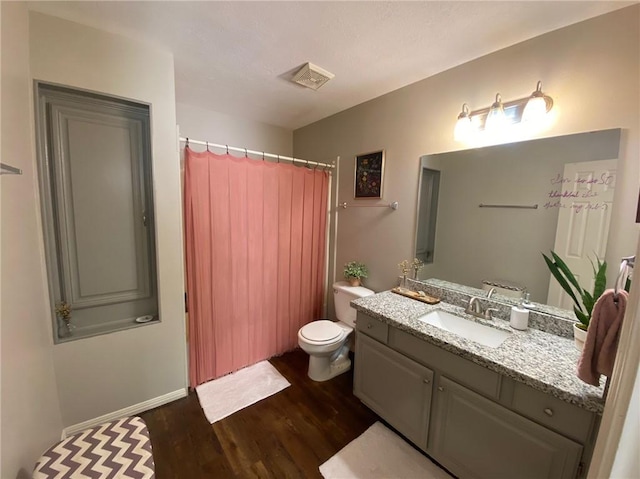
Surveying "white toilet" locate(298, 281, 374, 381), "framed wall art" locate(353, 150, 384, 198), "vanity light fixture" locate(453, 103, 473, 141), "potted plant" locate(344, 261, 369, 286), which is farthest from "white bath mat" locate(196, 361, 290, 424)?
"vanity light fixture" locate(453, 103, 473, 141)

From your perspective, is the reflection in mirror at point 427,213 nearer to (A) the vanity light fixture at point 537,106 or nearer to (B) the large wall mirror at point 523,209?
(B) the large wall mirror at point 523,209

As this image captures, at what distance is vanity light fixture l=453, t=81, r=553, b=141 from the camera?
133 cm

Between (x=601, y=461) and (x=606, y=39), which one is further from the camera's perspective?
(x=606, y=39)

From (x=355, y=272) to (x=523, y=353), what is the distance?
135 centimetres

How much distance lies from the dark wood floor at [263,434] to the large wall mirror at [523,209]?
50.1 inches

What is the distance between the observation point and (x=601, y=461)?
529 millimetres

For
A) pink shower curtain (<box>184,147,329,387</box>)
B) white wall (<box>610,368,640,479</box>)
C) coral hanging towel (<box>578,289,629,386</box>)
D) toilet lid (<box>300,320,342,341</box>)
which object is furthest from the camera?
toilet lid (<box>300,320,342,341</box>)

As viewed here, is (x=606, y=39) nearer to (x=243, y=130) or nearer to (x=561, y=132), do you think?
(x=561, y=132)

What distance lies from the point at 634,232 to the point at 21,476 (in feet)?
9.45

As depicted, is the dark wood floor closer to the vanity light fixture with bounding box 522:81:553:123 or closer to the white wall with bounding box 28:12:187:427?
the white wall with bounding box 28:12:187:427

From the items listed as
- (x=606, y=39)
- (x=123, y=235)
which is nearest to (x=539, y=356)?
(x=606, y=39)

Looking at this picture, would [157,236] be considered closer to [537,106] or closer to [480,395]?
[480,395]

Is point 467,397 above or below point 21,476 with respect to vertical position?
above

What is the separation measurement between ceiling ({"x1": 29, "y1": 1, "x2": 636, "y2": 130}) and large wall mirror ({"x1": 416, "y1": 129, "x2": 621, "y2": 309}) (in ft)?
1.95
